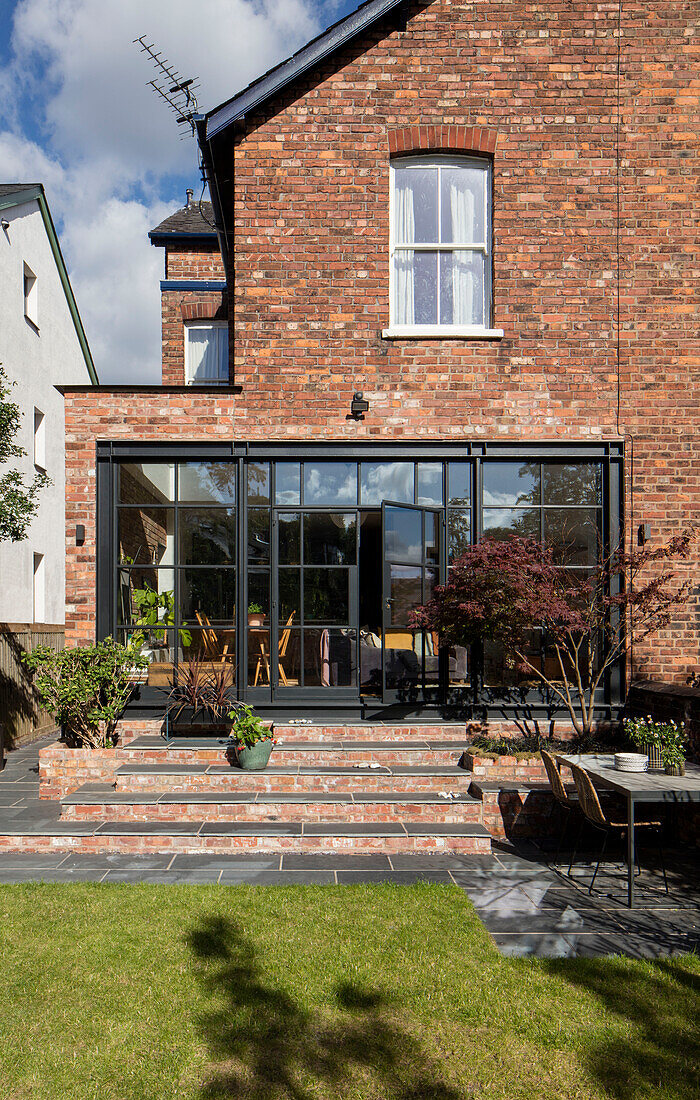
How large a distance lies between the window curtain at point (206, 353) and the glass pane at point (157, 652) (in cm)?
853

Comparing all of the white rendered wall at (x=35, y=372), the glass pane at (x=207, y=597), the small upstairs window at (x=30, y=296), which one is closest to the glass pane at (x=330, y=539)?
the glass pane at (x=207, y=597)

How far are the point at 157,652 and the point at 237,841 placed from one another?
3.11m

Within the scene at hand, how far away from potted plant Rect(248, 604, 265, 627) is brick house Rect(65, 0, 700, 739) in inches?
1.5

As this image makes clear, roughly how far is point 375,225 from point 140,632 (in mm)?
5541

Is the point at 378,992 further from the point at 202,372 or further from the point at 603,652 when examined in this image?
the point at 202,372

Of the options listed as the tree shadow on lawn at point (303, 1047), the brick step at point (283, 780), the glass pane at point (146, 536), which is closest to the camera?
the tree shadow on lawn at point (303, 1047)

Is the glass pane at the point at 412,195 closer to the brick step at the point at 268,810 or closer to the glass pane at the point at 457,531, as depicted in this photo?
the glass pane at the point at 457,531

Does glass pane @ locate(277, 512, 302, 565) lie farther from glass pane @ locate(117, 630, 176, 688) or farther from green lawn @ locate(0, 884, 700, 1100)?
green lawn @ locate(0, 884, 700, 1100)

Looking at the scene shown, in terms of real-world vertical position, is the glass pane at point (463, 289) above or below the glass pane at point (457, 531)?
above

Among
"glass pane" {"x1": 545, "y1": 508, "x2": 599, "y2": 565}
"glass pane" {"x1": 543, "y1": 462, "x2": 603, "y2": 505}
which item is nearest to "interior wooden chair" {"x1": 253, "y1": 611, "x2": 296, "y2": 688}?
"glass pane" {"x1": 545, "y1": 508, "x2": 599, "y2": 565}

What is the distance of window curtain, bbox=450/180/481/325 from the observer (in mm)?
8953

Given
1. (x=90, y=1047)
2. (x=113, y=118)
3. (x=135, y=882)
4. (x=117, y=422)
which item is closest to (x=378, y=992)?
(x=90, y=1047)

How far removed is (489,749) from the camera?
762cm

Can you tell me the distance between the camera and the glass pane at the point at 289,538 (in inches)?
347
